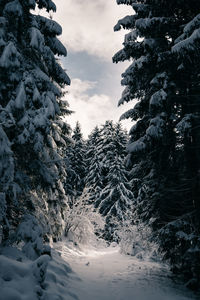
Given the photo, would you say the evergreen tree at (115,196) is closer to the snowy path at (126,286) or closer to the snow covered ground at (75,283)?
the snow covered ground at (75,283)

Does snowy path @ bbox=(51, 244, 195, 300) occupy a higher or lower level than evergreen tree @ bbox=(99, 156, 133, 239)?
lower

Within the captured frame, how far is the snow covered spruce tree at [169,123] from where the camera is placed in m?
6.87

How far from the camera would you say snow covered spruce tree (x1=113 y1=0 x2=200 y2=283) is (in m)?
6.87

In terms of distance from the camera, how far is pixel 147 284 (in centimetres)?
741

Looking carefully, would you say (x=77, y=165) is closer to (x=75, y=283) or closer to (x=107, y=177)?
(x=107, y=177)

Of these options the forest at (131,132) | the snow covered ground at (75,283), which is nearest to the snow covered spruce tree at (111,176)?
the snow covered ground at (75,283)

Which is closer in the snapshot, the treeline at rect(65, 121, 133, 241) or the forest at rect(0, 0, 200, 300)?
the forest at rect(0, 0, 200, 300)

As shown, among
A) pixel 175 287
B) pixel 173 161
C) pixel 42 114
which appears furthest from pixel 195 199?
pixel 42 114

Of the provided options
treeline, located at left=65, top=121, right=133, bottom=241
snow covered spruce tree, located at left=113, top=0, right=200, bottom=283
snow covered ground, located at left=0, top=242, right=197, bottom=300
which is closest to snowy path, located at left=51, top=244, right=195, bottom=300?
snow covered ground, located at left=0, top=242, right=197, bottom=300

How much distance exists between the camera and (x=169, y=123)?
7734mm

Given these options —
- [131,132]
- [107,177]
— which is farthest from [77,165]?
[131,132]

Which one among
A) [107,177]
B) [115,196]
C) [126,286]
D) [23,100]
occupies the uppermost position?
[107,177]

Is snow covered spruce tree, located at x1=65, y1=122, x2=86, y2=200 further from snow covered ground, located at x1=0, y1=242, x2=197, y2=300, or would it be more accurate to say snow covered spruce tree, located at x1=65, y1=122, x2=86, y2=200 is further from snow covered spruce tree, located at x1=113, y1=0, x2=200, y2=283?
snow covered spruce tree, located at x1=113, y1=0, x2=200, y2=283

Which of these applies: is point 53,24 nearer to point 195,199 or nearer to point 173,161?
point 173,161
